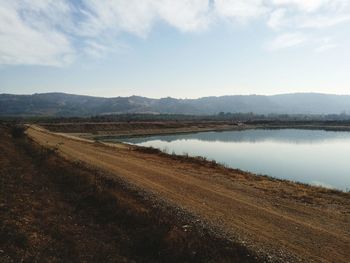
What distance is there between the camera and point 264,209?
1922 centimetres

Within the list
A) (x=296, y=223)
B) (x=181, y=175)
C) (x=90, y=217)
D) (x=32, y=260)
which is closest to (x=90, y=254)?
(x=32, y=260)

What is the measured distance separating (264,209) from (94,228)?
8.54 m

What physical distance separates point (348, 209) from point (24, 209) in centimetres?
1649

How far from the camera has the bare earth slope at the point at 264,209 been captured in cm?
1373

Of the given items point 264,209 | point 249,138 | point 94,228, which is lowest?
point 249,138

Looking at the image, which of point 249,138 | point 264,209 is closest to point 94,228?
point 264,209

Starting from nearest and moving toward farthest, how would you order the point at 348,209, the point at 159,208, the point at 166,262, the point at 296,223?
the point at 166,262, the point at 296,223, the point at 159,208, the point at 348,209

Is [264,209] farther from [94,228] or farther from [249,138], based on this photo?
[249,138]

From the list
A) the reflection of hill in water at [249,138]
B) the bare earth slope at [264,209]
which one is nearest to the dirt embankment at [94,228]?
the bare earth slope at [264,209]

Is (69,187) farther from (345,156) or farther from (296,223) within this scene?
(345,156)

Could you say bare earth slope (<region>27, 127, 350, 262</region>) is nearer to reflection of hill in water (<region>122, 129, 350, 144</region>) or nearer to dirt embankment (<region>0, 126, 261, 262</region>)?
dirt embankment (<region>0, 126, 261, 262</region>)

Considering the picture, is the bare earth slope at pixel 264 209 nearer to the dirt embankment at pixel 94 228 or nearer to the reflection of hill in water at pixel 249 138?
the dirt embankment at pixel 94 228

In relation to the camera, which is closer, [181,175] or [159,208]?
[159,208]

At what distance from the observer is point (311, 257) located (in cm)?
1278
